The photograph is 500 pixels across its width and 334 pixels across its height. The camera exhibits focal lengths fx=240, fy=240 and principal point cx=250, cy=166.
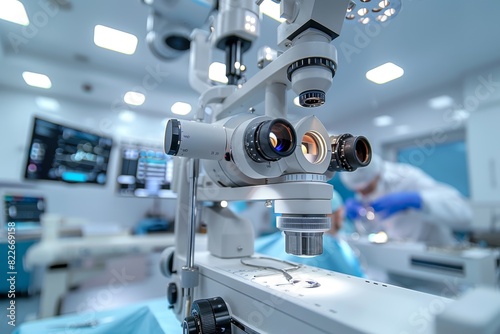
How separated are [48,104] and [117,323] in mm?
1442

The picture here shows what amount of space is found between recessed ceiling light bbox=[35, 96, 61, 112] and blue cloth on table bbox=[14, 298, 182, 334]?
1.16 meters

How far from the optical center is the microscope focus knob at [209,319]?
16.0 inches

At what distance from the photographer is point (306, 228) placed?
0.42 meters

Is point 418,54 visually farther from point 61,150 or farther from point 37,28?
point 61,150

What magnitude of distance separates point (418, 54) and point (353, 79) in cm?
15

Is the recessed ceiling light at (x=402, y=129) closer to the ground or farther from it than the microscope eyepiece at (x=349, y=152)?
farther from it

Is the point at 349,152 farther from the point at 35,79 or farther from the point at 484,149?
the point at 484,149

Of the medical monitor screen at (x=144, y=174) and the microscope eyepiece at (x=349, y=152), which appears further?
the medical monitor screen at (x=144, y=174)

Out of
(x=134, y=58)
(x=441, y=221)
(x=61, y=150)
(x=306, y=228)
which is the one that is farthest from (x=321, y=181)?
(x=61, y=150)

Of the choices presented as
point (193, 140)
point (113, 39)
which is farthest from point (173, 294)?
point (113, 39)

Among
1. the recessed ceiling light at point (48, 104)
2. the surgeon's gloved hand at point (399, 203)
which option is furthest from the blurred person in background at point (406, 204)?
the recessed ceiling light at point (48, 104)

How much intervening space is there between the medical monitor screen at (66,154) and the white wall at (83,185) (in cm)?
5

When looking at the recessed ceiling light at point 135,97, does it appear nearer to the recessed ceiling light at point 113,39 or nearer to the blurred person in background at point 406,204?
the recessed ceiling light at point 113,39

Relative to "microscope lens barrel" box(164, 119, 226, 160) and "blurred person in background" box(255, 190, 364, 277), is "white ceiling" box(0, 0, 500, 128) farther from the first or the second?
"blurred person in background" box(255, 190, 364, 277)
